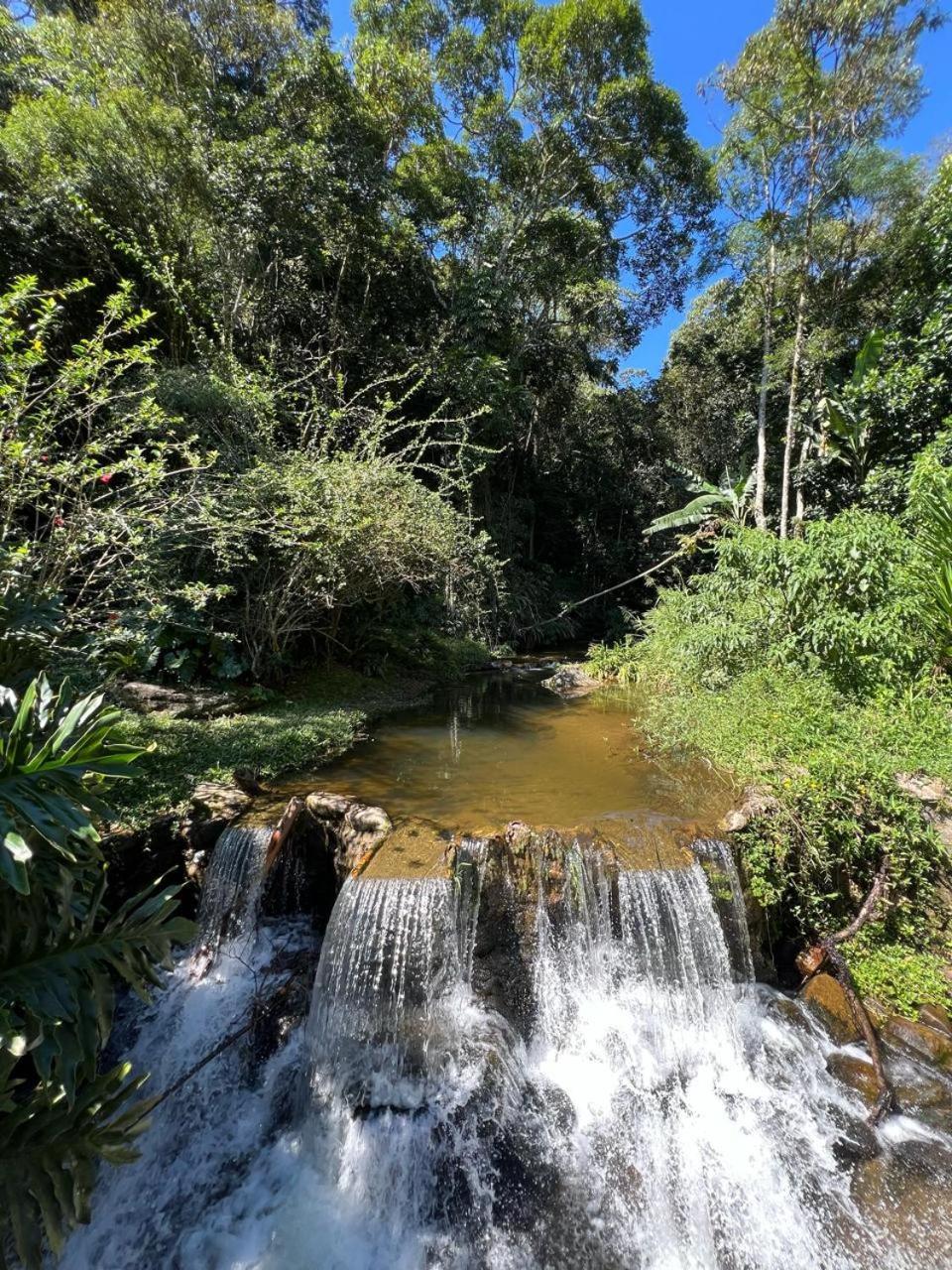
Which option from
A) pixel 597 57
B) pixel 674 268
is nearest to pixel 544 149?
pixel 597 57

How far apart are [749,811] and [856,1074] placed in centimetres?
173

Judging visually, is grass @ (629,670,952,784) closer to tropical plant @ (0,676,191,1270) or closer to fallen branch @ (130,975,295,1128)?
fallen branch @ (130,975,295,1128)

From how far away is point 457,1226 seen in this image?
3072 millimetres

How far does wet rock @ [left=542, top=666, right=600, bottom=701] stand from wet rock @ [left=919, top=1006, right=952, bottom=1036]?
6702 millimetres

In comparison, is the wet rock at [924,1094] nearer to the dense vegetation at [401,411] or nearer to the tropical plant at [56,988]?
the dense vegetation at [401,411]

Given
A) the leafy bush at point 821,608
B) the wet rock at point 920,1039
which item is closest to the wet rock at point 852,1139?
the wet rock at point 920,1039

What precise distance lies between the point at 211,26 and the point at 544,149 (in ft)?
24.7

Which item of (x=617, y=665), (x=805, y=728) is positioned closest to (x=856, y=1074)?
(x=805, y=728)

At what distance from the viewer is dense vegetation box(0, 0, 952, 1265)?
4.00 metres

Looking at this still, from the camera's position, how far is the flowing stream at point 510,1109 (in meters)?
2.99

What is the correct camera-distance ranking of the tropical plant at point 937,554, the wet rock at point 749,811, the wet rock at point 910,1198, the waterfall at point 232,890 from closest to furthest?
the wet rock at point 910,1198 < the waterfall at point 232,890 < the wet rock at point 749,811 < the tropical plant at point 937,554

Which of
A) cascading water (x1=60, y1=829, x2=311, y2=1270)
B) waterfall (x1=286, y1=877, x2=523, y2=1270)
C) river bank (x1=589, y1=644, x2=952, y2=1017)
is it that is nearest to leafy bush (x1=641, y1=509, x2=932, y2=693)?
river bank (x1=589, y1=644, x2=952, y2=1017)

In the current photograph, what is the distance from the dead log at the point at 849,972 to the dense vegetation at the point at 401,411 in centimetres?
16

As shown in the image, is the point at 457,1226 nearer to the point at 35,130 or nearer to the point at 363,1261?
the point at 363,1261
